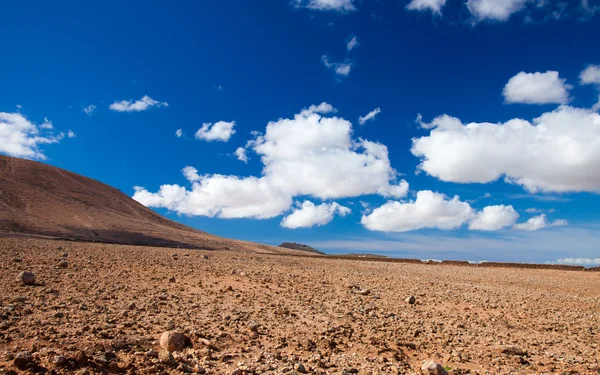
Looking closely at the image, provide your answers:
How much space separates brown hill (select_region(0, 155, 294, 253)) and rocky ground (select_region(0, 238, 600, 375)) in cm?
3181

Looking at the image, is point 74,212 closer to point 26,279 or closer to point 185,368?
point 26,279

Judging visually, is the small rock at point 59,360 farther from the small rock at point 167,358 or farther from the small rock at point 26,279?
the small rock at point 26,279

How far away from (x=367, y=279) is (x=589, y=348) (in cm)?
899

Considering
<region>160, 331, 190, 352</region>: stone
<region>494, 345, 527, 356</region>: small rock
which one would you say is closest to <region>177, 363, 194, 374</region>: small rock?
<region>160, 331, 190, 352</region>: stone

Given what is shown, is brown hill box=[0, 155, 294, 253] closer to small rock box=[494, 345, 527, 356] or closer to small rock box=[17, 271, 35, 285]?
small rock box=[17, 271, 35, 285]

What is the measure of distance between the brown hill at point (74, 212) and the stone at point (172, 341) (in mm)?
36365

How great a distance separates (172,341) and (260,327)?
208cm

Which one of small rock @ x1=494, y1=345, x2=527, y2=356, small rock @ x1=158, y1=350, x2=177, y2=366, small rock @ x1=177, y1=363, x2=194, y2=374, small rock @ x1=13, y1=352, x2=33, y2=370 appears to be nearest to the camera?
small rock @ x1=13, y1=352, x2=33, y2=370

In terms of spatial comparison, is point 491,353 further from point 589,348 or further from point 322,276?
point 322,276

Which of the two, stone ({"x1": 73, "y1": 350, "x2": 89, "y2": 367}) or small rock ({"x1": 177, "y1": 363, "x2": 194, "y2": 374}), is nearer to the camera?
stone ({"x1": 73, "y1": 350, "x2": 89, "y2": 367})

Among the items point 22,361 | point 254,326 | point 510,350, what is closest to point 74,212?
point 254,326

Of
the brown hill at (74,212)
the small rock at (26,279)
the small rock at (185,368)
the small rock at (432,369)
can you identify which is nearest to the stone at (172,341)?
the small rock at (185,368)

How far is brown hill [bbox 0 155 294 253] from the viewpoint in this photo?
4688 cm

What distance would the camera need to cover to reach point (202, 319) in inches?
332
